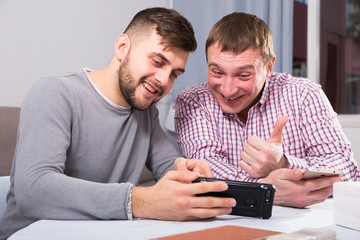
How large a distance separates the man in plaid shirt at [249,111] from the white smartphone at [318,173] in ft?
0.64

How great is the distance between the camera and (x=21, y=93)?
2244 mm

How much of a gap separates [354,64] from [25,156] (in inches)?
120

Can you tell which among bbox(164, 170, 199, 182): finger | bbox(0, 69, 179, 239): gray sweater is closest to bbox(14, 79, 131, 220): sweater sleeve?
bbox(0, 69, 179, 239): gray sweater

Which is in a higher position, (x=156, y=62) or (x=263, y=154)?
(x=156, y=62)

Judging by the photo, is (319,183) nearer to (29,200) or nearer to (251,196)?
(251,196)

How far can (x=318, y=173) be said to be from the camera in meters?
1.00

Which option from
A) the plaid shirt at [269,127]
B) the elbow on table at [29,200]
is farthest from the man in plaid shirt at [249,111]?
the elbow on table at [29,200]

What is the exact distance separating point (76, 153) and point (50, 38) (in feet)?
4.53

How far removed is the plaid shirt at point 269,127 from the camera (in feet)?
4.58

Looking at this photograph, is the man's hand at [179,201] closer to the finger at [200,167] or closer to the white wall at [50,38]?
the finger at [200,167]

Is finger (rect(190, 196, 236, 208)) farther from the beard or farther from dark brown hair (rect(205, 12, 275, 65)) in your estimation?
dark brown hair (rect(205, 12, 275, 65))

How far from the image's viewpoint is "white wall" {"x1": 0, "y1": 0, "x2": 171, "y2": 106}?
2162 millimetres

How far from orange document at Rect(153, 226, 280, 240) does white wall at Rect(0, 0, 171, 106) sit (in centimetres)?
177

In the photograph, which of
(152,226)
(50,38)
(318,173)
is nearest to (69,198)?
(152,226)
